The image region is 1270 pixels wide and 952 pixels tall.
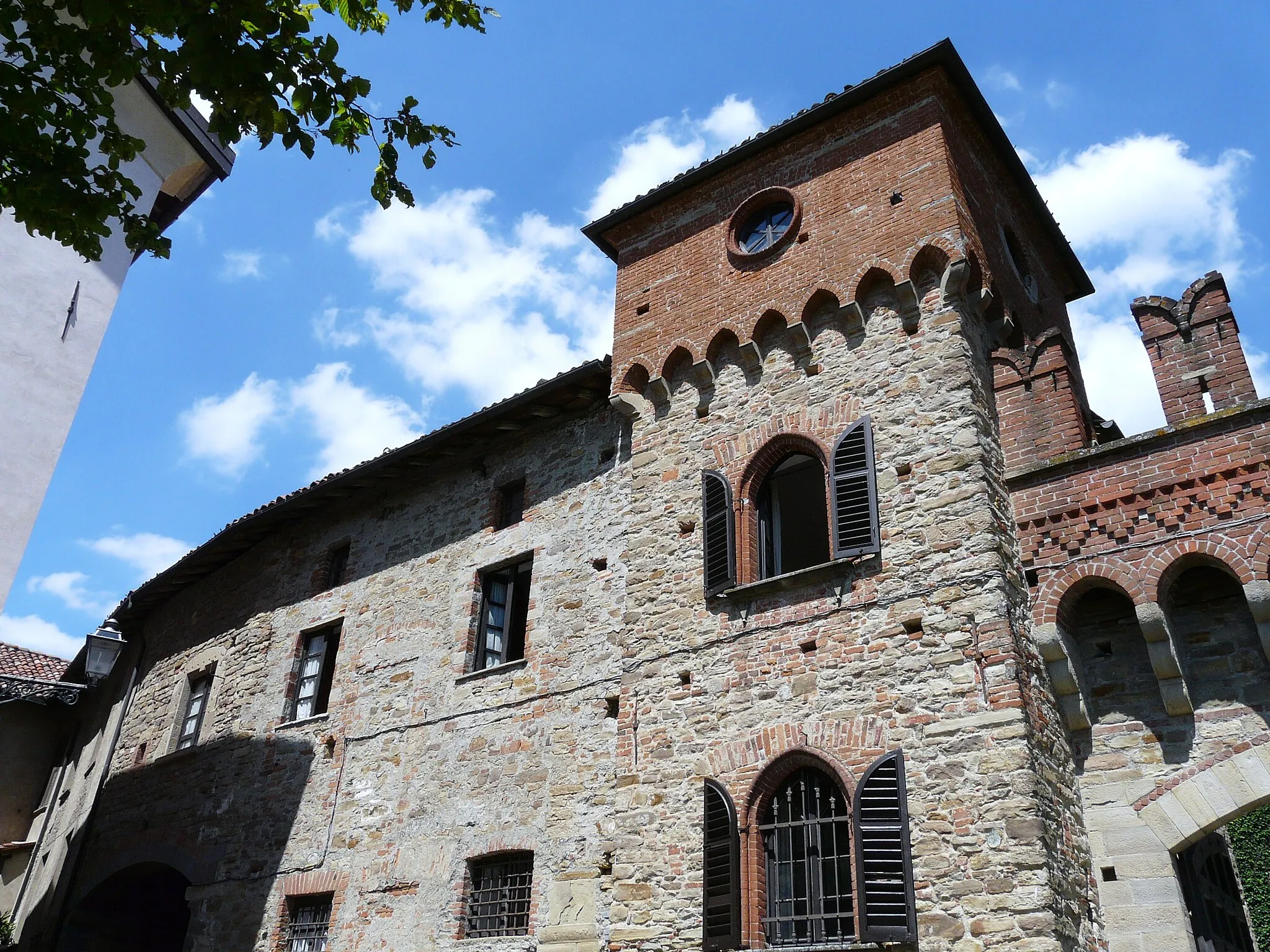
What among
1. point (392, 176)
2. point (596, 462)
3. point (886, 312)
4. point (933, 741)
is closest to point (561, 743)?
point (596, 462)

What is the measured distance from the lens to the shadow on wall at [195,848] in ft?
41.2

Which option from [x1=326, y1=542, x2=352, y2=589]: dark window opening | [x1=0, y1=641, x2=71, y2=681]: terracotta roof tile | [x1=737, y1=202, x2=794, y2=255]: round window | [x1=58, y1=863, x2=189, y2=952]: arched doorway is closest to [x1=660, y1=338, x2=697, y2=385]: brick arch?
[x1=737, y1=202, x2=794, y2=255]: round window

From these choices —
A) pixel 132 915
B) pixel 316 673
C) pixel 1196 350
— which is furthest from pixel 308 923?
pixel 1196 350

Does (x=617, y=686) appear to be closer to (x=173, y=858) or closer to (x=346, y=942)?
(x=346, y=942)

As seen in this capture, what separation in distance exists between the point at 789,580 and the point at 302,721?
7.24 meters

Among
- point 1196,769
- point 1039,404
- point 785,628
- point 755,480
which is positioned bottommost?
point 1196,769

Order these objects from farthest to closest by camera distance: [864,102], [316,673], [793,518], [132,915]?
[132,915] < [316,673] < [793,518] < [864,102]

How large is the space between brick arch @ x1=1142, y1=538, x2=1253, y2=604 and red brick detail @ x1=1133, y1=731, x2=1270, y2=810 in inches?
44.7

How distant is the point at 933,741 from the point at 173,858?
10.6 m

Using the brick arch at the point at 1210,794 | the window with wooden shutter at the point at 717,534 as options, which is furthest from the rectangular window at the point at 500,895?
the brick arch at the point at 1210,794

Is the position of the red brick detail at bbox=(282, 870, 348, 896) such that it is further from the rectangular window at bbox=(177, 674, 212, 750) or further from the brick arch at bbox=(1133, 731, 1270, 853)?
the brick arch at bbox=(1133, 731, 1270, 853)

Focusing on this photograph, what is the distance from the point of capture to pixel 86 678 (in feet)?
66.7

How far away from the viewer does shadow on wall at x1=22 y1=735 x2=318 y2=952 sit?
12.6 m

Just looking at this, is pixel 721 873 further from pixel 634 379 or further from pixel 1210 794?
pixel 634 379
